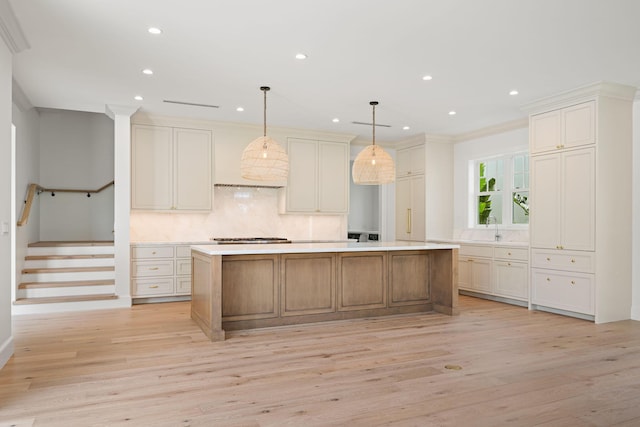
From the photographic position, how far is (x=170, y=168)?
6723mm

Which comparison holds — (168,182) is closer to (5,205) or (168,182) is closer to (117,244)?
(117,244)

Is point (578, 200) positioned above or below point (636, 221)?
above

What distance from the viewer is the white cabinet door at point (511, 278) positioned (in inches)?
242

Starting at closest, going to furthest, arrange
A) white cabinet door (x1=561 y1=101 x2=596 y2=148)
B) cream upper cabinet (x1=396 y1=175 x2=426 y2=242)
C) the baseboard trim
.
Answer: the baseboard trim
white cabinet door (x1=561 y1=101 x2=596 y2=148)
cream upper cabinet (x1=396 y1=175 x2=426 y2=242)

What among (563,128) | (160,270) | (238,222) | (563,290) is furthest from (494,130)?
(160,270)

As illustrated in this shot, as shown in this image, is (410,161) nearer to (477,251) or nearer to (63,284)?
(477,251)

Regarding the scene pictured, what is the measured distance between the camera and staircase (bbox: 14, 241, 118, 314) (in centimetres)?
575

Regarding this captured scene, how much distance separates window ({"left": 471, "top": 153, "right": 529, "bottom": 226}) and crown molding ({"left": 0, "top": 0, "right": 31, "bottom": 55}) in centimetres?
634

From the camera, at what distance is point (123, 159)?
616 cm

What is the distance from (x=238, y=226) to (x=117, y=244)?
6.37 feet

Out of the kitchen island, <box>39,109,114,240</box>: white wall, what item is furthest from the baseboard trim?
<box>39,109,114,240</box>: white wall

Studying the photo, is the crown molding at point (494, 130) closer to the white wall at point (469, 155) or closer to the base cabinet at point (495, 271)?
the white wall at point (469, 155)

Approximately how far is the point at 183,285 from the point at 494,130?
523cm

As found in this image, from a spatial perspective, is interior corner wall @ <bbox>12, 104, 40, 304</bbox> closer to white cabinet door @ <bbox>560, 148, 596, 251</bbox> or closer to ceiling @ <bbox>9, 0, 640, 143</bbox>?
ceiling @ <bbox>9, 0, 640, 143</bbox>
